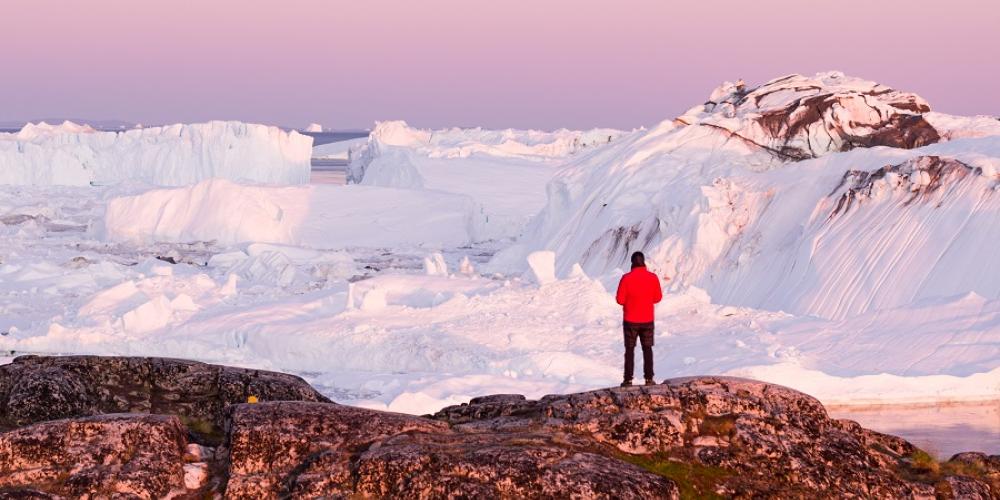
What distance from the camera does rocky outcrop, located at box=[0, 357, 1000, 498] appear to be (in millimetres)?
7691

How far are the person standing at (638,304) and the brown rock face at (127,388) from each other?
295 cm

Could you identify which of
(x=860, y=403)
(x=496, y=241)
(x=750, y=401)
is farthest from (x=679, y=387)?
(x=496, y=241)

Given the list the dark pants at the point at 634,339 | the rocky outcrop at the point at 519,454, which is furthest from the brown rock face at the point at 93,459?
the dark pants at the point at 634,339

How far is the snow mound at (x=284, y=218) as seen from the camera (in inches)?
1854

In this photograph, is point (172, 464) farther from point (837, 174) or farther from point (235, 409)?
point (837, 174)

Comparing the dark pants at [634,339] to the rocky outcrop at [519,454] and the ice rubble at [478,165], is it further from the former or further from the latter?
the ice rubble at [478,165]

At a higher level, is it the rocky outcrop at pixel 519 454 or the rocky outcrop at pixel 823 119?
the rocky outcrop at pixel 823 119

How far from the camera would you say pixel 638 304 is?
10.5m

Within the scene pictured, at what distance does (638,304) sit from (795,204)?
19.4 metres

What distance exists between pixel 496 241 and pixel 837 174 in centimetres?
2235

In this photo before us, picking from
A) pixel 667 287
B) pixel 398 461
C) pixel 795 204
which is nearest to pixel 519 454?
pixel 398 461

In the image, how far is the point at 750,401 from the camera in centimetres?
887

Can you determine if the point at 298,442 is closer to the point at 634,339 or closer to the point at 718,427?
the point at 718,427

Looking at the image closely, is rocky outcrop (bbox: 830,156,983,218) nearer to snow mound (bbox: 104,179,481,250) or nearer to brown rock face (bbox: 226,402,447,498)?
brown rock face (bbox: 226,402,447,498)
